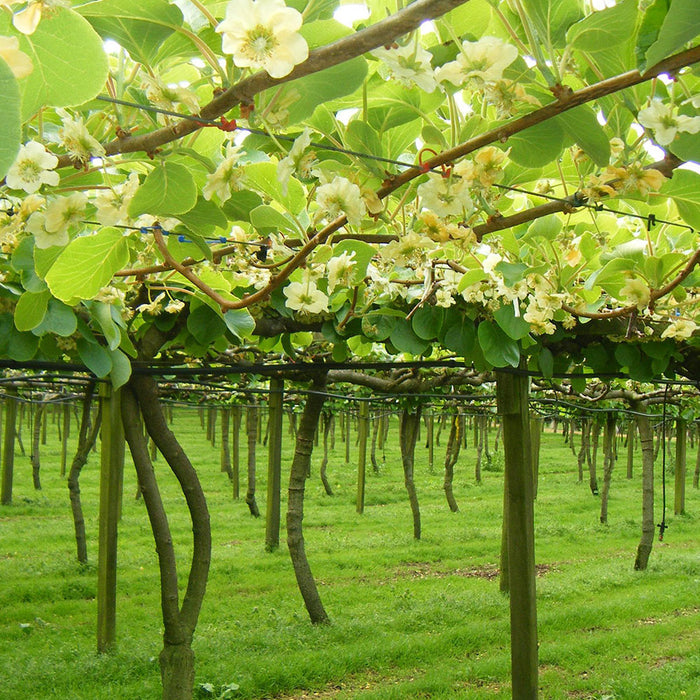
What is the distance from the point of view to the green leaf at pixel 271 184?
1.10 meters

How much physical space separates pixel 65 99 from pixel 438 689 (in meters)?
5.03

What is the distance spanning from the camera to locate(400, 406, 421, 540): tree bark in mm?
9594

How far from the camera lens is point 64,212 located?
3.52ft

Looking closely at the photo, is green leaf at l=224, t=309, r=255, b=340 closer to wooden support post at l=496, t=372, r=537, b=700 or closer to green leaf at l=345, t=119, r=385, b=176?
green leaf at l=345, t=119, r=385, b=176

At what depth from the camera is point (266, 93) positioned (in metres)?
0.90

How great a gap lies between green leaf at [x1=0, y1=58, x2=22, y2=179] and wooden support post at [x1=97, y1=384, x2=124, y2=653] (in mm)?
4953

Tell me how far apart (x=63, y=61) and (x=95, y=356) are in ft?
6.15

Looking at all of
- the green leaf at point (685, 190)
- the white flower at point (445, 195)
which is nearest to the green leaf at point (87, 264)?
the white flower at point (445, 195)

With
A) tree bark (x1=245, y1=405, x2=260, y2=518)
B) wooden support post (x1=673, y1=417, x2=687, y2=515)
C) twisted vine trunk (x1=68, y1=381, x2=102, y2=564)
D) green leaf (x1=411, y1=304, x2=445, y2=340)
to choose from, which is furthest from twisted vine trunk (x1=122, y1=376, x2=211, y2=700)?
wooden support post (x1=673, y1=417, x2=687, y2=515)

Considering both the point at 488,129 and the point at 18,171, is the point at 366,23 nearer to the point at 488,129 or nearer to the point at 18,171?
the point at 488,129

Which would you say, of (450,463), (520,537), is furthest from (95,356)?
(450,463)

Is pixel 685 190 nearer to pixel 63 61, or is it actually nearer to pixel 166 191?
pixel 166 191

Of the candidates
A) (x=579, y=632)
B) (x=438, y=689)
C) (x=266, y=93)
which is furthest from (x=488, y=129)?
(x=579, y=632)

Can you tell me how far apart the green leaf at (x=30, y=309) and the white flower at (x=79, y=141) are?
0.60 m
